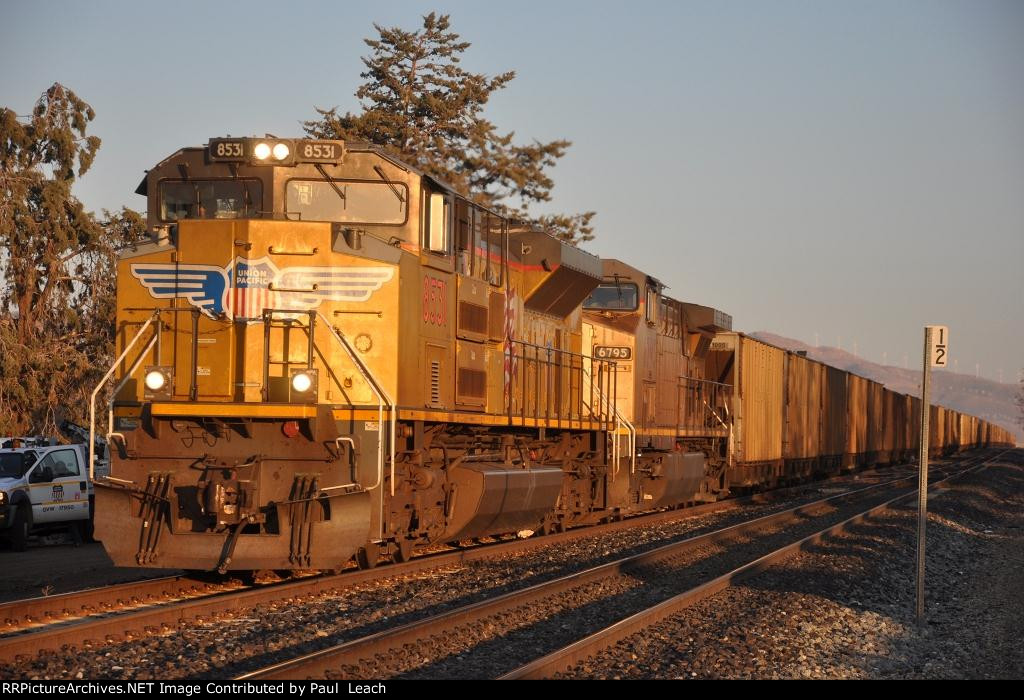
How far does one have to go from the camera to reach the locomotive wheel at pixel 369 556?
468 inches

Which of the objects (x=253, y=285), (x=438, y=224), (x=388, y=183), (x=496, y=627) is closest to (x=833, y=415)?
(x=438, y=224)

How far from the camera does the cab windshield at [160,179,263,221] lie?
11.2m

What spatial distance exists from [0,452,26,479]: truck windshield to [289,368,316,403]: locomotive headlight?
8367mm

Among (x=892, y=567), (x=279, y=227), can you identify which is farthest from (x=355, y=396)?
(x=892, y=567)

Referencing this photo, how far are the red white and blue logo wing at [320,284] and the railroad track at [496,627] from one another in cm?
314

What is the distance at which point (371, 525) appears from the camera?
35.5 feet

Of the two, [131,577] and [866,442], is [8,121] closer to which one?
[131,577]

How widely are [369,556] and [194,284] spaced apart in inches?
130

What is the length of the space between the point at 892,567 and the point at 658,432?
6936 millimetres

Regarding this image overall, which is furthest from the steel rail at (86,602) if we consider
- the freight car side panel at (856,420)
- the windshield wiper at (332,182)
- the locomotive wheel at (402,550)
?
the freight car side panel at (856,420)

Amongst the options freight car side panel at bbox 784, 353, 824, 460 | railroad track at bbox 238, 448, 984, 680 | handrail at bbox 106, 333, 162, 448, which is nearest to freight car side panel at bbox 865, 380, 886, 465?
freight car side panel at bbox 784, 353, 824, 460

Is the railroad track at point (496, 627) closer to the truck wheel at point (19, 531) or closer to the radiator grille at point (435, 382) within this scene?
the radiator grille at point (435, 382)

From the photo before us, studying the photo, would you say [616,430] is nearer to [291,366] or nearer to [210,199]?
[291,366]

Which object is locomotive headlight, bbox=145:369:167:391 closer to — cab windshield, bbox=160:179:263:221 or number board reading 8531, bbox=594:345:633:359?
cab windshield, bbox=160:179:263:221
